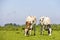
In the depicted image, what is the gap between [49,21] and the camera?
2353 cm

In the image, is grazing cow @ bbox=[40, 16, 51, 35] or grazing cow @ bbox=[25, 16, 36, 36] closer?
grazing cow @ bbox=[25, 16, 36, 36]

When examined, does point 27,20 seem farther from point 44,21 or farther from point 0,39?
point 0,39

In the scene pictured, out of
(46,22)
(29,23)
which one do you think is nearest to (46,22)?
(46,22)

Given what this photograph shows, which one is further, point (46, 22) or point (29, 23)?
point (46, 22)

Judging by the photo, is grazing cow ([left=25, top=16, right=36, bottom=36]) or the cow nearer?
grazing cow ([left=25, top=16, right=36, bottom=36])

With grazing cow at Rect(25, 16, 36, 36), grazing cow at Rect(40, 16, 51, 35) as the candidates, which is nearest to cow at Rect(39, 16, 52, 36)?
grazing cow at Rect(40, 16, 51, 35)

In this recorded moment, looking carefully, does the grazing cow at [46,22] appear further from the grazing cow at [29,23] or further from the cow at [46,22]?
the grazing cow at [29,23]

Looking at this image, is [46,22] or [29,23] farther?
[46,22]

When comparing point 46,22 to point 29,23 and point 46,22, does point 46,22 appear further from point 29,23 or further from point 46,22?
point 29,23

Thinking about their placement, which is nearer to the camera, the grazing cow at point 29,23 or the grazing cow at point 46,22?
the grazing cow at point 29,23

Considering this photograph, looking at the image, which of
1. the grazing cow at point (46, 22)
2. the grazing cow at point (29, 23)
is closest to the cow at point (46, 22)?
the grazing cow at point (46, 22)

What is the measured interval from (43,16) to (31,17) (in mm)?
1930

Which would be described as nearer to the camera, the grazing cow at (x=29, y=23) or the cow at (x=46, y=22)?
the grazing cow at (x=29, y=23)

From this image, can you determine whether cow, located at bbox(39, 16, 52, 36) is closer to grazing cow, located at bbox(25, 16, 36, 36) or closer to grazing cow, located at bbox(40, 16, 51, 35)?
grazing cow, located at bbox(40, 16, 51, 35)
